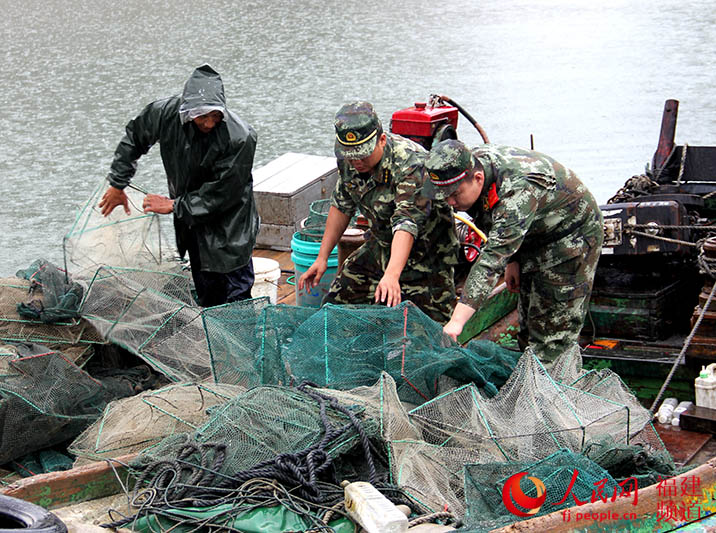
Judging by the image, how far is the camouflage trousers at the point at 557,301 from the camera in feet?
14.2

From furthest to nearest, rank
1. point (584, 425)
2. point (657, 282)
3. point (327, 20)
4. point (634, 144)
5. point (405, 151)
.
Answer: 1. point (327, 20)
2. point (634, 144)
3. point (657, 282)
4. point (405, 151)
5. point (584, 425)

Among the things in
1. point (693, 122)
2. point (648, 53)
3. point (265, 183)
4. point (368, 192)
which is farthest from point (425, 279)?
point (648, 53)

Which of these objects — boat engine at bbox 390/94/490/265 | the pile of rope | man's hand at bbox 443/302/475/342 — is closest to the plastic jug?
man's hand at bbox 443/302/475/342

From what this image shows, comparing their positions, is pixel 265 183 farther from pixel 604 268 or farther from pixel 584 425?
pixel 584 425

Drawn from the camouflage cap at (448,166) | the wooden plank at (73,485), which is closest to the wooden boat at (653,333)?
the wooden plank at (73,485)

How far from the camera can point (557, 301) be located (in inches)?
173

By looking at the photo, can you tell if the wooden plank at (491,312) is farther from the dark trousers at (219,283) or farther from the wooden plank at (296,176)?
the wooden plank at (296,176)

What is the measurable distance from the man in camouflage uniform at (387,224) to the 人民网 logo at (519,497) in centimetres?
128

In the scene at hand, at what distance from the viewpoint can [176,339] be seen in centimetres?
453

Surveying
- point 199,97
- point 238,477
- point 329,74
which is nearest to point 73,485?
point 238,477

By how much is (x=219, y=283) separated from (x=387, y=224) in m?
1.16

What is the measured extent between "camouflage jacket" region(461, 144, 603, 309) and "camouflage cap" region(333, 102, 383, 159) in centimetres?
54

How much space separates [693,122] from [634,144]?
4.85ft

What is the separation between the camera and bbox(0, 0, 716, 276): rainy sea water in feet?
40.4
